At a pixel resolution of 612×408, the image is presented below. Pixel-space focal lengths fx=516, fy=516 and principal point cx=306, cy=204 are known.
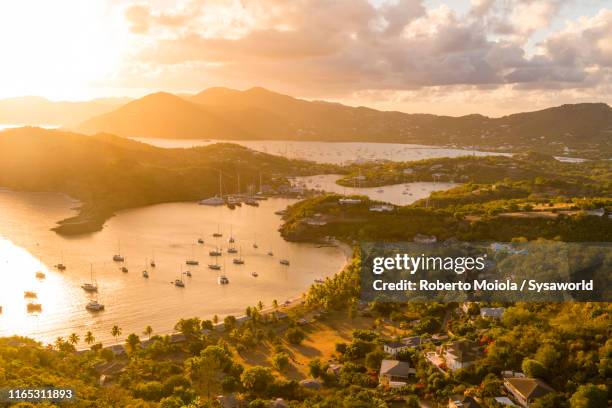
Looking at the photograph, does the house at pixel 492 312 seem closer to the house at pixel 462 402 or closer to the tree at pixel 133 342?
the house at pixel 462 402

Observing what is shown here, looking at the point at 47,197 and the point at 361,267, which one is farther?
the point at 47,197

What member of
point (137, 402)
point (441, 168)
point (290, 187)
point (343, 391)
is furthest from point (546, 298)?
point (441, 168)

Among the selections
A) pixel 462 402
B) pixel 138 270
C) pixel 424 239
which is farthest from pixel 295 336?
pixel 424 239

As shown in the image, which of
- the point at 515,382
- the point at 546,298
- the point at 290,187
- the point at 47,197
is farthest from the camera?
the point at 290,187

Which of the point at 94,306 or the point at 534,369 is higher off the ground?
the point at 534,369

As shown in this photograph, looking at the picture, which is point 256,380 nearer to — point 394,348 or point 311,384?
point 311,384

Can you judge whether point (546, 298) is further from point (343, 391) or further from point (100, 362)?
point (100, 362)

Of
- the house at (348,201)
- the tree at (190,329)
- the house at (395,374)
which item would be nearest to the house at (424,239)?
the house at (348,201)
